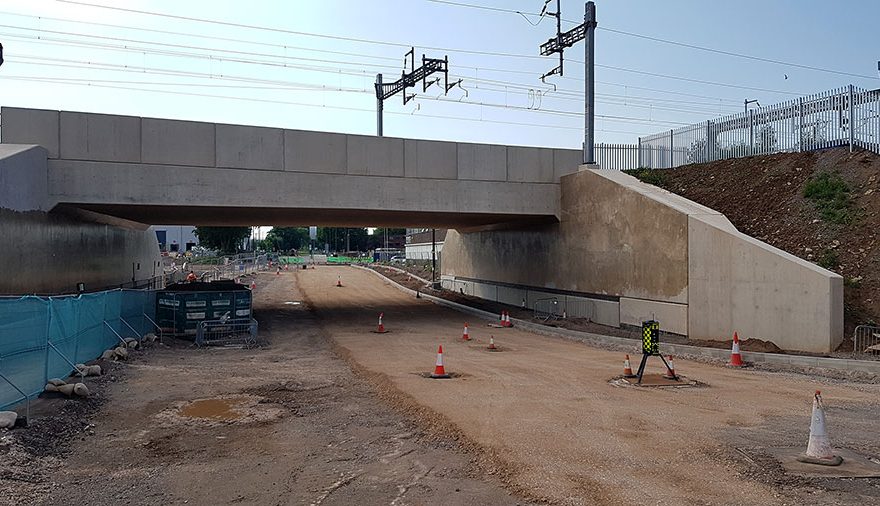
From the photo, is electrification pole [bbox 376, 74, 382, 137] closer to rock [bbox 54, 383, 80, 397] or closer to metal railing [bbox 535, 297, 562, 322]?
Result: metal railing [bbox 535, 297, 562, 322]

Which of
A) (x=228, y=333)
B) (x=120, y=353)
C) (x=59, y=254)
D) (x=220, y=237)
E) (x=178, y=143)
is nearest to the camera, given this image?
(x=120, y=353)

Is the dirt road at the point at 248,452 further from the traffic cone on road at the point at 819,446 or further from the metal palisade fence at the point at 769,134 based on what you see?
the metal palisade fence at the point at 769,134

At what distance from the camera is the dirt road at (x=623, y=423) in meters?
6.93

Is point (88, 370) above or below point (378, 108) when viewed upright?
below

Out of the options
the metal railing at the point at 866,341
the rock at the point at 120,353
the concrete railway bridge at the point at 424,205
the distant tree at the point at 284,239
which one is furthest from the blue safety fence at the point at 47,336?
Result: the distant tree at the point at 284,239

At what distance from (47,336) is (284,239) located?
15460 centimetres

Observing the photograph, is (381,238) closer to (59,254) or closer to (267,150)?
(267,150)

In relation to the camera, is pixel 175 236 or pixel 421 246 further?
pixel 175 236

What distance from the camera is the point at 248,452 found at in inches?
331

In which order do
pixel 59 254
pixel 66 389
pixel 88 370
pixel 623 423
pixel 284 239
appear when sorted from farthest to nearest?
pixel 284 239, pixel 59 254, pixel 88 370, pixel 66 389, pixel 623 423

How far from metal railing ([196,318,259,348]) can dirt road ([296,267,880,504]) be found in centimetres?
473

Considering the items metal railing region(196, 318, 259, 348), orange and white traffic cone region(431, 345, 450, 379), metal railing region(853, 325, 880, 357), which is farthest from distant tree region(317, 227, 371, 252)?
metal railing region(853, 325, 880, 357)

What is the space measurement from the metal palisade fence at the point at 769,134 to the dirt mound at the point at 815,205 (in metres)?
0.61

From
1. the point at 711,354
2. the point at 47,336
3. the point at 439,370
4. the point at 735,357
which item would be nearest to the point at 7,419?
the point at 47,336
